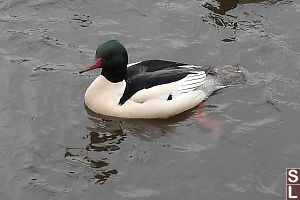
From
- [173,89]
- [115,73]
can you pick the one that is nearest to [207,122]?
[173,89]

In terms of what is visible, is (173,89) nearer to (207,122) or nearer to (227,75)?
(207,122)

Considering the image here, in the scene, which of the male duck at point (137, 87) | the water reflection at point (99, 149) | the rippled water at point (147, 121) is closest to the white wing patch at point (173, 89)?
the male duck at point (137, 87)

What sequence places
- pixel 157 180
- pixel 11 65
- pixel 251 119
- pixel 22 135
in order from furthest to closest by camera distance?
pixel 11 65, pixel 251 119, pixel 22 135, pixel 157 180

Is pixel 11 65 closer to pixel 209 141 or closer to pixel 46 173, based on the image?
pixel 46 173

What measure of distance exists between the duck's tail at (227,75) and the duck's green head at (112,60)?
6.27ft

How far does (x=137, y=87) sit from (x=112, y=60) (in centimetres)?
64

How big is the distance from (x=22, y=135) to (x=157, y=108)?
2.32 metres

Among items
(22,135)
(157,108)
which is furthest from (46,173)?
→ (157,108)

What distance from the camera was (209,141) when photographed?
9.30 meters

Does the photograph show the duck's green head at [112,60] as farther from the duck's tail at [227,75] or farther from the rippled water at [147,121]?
the duck's tail at [227,75]

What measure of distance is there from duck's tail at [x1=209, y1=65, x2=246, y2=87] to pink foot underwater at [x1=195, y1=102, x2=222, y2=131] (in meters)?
0.96

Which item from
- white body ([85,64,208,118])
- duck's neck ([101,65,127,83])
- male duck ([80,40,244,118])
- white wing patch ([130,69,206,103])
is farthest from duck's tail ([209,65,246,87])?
duck's neck ([101,65,127,83])

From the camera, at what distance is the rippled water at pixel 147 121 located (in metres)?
8.40

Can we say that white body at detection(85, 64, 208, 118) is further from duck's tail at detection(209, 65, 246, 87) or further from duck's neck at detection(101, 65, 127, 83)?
duck's tail at detection(209, 65, 246, 87)
